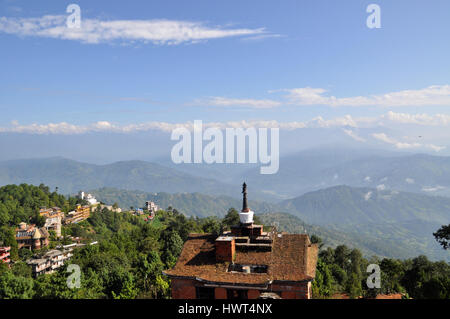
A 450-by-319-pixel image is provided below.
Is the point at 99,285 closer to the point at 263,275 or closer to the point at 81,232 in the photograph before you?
the point at 263,275

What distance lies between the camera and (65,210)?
145 meters

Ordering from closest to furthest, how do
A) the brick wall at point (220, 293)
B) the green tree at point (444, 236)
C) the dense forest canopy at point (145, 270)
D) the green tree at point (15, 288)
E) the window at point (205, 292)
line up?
the brick wall at point (220, 293) → the window at point (205, 292) → the green tree at point (15, 288) → the dense forest canopy at point (145, 270) → the green tree at point (444, 236)

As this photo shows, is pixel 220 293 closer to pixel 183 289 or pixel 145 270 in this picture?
pixel 183 289

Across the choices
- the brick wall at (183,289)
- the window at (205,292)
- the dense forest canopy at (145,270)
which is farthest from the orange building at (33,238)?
the window at (205,292)

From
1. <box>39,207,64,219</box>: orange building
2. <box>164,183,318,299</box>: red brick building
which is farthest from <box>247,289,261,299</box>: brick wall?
<box>39,207,64,219</box>: orange building

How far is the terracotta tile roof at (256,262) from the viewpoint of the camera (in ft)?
80.2

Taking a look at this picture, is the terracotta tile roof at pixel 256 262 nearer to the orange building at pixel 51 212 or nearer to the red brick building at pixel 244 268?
the red brick building at pixel 244 268

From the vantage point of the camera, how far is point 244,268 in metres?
25.6

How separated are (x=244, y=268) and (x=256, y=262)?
1.07 m

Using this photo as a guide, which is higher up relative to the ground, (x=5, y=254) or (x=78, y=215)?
(x=78, y=215)

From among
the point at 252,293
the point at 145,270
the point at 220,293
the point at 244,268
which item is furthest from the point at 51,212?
the point at 252,293

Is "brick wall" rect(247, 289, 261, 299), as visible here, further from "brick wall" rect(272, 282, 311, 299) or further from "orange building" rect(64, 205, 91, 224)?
"orange building" rect(64, 205, 91, 224)

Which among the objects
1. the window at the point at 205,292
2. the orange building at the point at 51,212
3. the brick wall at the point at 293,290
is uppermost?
the orange building at the point at 51,212

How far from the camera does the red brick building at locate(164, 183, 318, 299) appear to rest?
2398cm
